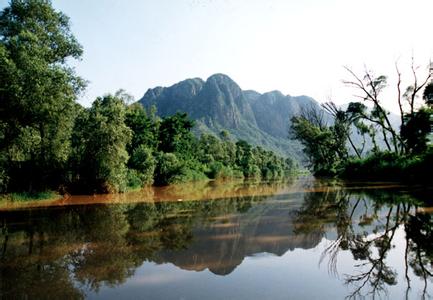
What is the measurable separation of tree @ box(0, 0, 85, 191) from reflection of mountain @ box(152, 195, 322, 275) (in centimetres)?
1353

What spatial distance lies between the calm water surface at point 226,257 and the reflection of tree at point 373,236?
0.03 meters

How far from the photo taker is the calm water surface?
19.8 feet

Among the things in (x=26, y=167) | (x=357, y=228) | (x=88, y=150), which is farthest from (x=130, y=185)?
(x=357, y=228)

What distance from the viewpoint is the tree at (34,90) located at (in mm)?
20594

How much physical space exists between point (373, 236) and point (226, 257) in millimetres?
4043

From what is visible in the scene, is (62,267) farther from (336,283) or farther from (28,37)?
(28,37)

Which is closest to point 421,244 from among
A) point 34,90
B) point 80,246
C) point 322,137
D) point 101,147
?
point 80,246

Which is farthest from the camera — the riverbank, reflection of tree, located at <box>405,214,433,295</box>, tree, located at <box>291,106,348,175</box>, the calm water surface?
tree, located at <box>291,106,348,175</box>

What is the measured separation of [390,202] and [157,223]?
33.1 feet

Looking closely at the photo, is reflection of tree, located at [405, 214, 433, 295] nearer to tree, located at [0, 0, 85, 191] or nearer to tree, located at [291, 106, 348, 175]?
tree, located at [0, 0, 85, 191]

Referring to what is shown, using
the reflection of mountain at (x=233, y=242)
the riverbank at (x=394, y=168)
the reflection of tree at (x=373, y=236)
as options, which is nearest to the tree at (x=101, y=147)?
the reflection of mountain at (x=233, y=242)

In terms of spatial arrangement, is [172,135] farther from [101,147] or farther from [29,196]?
[29,196]

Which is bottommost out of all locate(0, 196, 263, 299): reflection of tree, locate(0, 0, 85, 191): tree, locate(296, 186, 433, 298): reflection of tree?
locate(0, 196, 263, 299): reflection of tree

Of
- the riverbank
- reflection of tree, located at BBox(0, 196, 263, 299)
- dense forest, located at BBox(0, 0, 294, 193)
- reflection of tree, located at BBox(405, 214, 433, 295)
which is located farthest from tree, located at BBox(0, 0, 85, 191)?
the riverbank
